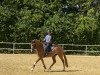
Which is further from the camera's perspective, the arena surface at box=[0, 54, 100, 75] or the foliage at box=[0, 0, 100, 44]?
the foliage at box=[0, 0, 100, 44]

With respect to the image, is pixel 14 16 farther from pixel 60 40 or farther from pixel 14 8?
pixel 60 40

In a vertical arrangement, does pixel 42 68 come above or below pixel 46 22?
below

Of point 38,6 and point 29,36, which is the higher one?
point 38,6

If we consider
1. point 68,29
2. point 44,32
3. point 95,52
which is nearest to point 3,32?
point 44,32

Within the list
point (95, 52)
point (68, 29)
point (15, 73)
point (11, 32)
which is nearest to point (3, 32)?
point (11, 32)

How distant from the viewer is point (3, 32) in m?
38.4

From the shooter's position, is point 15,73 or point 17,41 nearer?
point 15,73

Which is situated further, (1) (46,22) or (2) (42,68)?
(1) (46,22)

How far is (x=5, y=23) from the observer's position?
38656 millimetres

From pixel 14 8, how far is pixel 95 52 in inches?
377

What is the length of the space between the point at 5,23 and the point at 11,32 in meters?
1.14

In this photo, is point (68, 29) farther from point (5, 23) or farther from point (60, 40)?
point (5, 23)

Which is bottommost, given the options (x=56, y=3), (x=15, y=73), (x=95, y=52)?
(x=95, y=52)

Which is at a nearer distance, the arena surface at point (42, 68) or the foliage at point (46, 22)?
the arena surface at point (42, 68)
